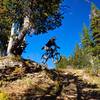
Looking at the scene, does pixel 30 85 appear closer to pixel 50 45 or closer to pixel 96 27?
pixel 50 45

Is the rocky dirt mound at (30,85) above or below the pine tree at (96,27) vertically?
below

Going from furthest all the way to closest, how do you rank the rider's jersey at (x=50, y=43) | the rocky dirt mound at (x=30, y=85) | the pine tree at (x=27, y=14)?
the rider's jersey at (x=50, y=43) < the pine tree at (x=27, y=14) < the rocky dirt mound at (x=30, y=85)

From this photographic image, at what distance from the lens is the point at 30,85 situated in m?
17.3

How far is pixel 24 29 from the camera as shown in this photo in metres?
22.2

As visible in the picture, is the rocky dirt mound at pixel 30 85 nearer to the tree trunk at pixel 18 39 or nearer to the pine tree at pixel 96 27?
the tree trunk at pixel 18 39

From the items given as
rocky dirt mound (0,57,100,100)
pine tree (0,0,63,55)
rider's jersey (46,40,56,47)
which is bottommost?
rocky dirt mound (0,57,100,100)

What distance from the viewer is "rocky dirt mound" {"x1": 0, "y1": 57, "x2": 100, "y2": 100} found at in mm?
14797

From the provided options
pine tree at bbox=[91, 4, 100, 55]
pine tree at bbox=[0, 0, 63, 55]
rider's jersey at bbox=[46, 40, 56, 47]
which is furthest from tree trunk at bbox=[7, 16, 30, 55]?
pine tree at bbox=[91, 4, 100, 55]

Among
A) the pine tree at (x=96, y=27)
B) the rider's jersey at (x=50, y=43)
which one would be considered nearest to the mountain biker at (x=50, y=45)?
the rider's jersey at (x=50, y=43)

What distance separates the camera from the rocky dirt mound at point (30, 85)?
14797mm

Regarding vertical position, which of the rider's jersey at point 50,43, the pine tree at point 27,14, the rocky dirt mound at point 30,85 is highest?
the pine tree at point 27,14

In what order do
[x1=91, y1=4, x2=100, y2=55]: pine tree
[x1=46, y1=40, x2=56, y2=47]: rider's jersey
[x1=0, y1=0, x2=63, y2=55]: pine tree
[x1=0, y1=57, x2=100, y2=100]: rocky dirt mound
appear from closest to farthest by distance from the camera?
1. [x1=0, y1=57, x2=100, y2=100]: rocky dirt mound
2. [x1=0, y1=0, x2=63, y2=55]: pine tree
3. [x1=46, y1=40, x2=56, y2=47]: rider's jersey
4. [x1=91, y1=4, x2=100, y2=55]: pine tree

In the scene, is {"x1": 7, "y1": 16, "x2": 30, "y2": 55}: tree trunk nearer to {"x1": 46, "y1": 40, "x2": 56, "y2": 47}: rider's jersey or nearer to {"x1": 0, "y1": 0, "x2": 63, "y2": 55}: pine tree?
{"x1": 0, "y1": 0, "x2": 63, "y2": 55}: pine tree

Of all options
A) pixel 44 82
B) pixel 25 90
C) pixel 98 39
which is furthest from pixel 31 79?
pixel 98 39
